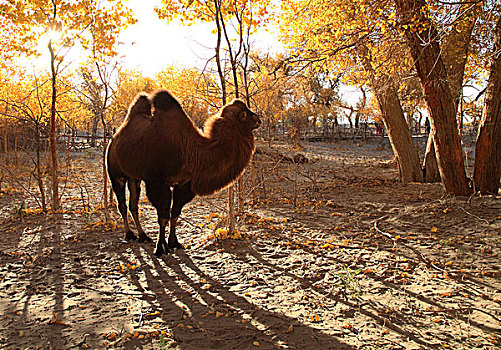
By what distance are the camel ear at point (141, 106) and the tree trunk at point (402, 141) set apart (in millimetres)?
7924

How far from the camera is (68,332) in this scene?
333 cm

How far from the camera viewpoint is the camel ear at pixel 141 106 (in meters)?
5.87

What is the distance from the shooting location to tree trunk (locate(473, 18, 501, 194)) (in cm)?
759

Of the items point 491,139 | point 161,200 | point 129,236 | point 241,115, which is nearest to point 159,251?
point 161,200

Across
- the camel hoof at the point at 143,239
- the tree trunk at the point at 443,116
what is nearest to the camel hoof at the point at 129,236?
the camel hoof at the point at 143,239

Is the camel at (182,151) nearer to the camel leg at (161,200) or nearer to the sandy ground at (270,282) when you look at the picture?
the camel leg at (161,200)

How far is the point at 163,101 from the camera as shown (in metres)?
5.59

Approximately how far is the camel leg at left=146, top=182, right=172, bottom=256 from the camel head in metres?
1.40

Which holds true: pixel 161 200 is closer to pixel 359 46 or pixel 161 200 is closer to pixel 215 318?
pixel 215 318

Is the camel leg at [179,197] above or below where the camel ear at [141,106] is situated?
below

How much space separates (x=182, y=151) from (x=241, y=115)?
99 centimetres

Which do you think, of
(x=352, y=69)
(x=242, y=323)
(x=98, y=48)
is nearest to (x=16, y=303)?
(x=242, y=323)

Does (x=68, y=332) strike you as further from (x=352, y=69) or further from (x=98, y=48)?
(x=352, y=69)

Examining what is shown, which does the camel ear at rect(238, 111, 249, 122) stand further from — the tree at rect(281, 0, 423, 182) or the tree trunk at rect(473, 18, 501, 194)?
the tree trunk at rect(473, 18, 501, 194)
